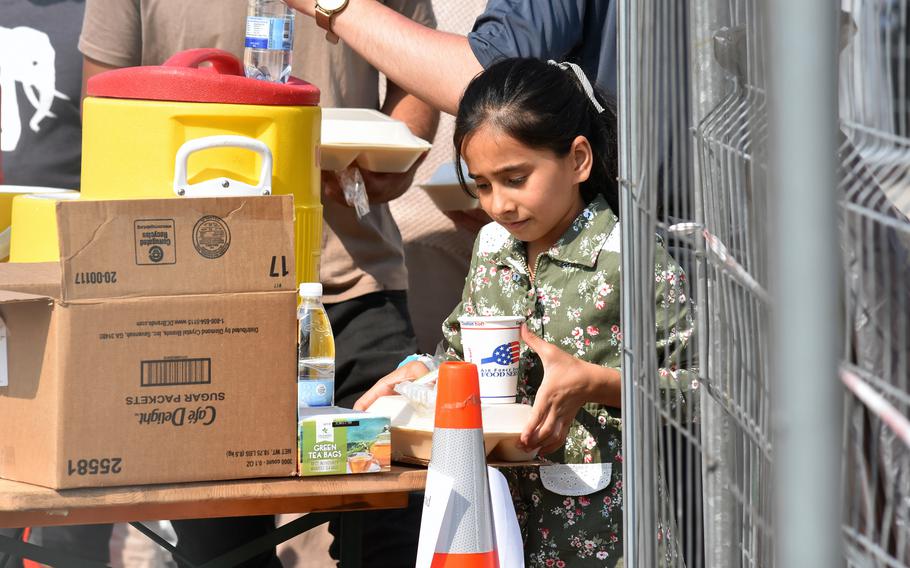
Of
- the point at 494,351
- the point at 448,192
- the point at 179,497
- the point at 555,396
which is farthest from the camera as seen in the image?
the point at 448,192

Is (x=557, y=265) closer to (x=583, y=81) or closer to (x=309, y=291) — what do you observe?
(x=583, y=81)

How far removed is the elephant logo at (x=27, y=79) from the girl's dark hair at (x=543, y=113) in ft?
6.00

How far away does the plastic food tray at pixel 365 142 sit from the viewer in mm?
2457

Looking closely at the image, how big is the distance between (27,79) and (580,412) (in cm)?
227

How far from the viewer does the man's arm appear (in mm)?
2195

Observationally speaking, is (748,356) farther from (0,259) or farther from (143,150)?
(0,259)

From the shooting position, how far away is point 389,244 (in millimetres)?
2846

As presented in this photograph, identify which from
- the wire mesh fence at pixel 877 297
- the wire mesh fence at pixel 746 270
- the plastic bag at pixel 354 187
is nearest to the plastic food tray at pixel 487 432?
the wire mesh fence at pixel 746 270

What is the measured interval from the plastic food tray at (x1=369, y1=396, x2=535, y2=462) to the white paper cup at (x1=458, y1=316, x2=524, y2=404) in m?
0.02

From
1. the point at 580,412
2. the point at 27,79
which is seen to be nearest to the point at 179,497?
the point at 580,412

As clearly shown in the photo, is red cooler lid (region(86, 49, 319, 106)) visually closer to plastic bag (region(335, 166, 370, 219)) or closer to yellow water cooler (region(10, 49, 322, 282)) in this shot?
yellow water cooler (region(10, 49, 322, 282))

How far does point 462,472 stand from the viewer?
158 centimetres

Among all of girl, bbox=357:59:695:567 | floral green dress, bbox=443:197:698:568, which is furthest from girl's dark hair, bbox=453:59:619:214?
floral green dress, bbox=443:197:698:568

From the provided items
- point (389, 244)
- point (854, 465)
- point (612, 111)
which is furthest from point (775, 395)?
point (389, 244)
